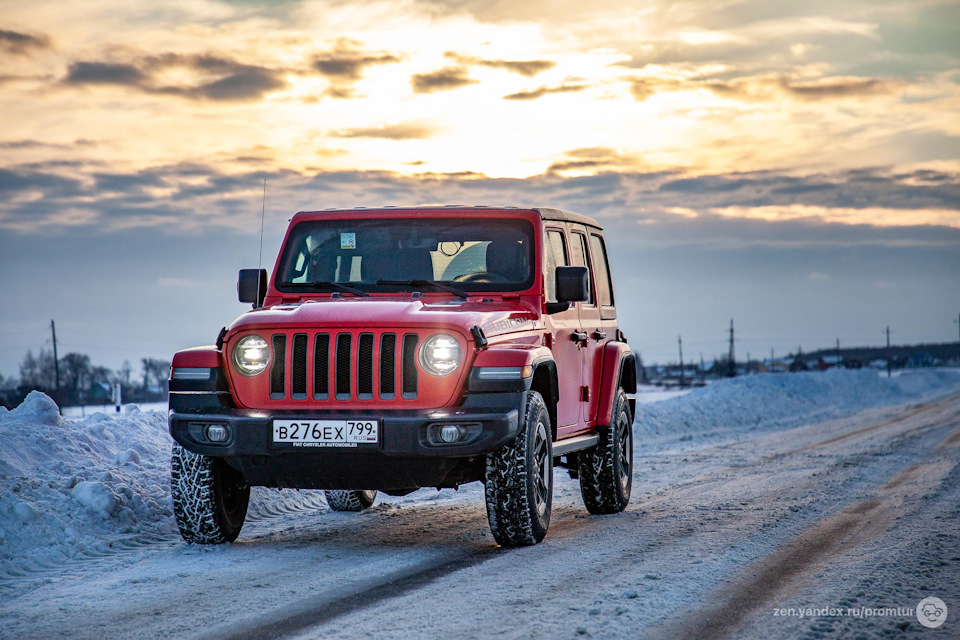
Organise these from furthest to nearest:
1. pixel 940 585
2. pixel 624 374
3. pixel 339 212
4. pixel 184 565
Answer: pixel 624 374 → pixel 339 212 → pixel 184 565 → pixel 940 585

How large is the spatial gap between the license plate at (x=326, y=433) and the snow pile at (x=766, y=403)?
15.3 m

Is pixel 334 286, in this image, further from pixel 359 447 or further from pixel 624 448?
pixel 624 448

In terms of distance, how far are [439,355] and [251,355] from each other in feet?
4.04

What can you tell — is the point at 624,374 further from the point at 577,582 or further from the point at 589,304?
the point at 577,582

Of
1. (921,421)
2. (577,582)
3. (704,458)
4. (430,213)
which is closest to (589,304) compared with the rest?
(430,213)

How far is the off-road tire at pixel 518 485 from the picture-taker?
6.78m

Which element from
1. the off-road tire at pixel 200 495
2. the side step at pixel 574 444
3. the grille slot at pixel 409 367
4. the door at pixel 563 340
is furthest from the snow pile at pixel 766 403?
the grille slot at pixel 409 367

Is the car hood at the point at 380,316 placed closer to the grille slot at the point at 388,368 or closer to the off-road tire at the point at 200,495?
the grille slot at the point at 388,368

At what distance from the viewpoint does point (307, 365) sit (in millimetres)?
6648

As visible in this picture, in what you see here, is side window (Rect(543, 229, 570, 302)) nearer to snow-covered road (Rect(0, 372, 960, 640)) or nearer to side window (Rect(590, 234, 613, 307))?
side window (Rect(590, 234, 613, 307))

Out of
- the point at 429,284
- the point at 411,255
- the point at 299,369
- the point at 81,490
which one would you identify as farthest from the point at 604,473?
the point at 81,490

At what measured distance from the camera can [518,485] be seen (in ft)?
22.2

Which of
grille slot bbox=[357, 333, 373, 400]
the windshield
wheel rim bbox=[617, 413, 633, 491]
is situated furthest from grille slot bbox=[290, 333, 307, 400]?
wheel rim bbox=[617, 413, 633, 491]

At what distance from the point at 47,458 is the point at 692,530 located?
17.0 ft
